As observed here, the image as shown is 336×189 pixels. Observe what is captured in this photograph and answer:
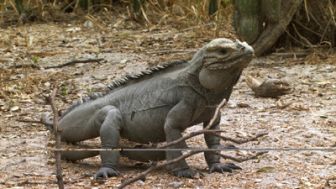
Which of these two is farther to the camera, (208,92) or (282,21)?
(282,21)

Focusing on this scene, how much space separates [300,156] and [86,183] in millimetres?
1346

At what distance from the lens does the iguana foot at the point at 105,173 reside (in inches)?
185

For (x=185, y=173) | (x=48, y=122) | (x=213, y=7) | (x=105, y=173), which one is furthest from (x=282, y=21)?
(x=105, y=173)

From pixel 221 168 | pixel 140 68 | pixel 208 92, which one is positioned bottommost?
pixel 140 68

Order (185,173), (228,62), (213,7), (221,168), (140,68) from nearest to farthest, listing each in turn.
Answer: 1. (228,62)
2. (185,173)
3. (221,168)
4. (140,68)
5. (213,7)

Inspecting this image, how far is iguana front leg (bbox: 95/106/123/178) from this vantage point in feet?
15.5

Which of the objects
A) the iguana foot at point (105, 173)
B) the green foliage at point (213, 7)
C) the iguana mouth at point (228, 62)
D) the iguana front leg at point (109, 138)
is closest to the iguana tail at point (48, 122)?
the iguana front leg at point (109, 138)

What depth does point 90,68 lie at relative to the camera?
27.6 ft

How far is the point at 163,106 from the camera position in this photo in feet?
16.0

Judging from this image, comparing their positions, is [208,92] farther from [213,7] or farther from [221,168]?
[213,7]

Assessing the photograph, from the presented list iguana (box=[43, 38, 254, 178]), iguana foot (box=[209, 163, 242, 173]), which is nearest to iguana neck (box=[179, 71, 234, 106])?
iguana (box=[43, 38, 254, 178])

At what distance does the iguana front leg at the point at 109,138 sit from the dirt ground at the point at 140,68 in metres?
0.08

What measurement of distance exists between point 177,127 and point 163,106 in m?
0.20

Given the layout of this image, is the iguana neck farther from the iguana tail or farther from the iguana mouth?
the iguana tail
